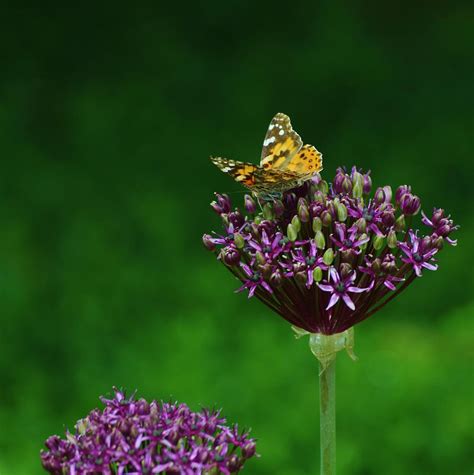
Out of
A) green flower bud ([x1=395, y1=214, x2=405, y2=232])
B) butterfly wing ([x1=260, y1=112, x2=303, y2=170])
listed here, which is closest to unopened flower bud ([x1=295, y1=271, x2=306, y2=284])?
green flower bud ([x1=395, y1=214, x2=405, y2=232])

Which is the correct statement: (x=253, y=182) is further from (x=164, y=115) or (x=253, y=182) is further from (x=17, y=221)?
(x=164, y=115)

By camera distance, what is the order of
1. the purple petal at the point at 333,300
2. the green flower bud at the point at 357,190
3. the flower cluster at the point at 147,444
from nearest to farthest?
the flower cluster at the point at 147,444
the purple petal at the point at 333,300
the green flower bud at the point at 357,190

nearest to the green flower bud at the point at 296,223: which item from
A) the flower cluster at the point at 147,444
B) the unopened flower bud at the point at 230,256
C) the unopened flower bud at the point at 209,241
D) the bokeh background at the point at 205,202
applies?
the unopened flower bud at the point at 230,256

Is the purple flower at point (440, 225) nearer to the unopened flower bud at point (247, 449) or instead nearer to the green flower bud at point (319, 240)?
the green flower bud at point (319, 240)

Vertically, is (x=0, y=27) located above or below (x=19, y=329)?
above

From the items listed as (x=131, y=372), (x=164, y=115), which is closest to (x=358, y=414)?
(x=131, y=372)
